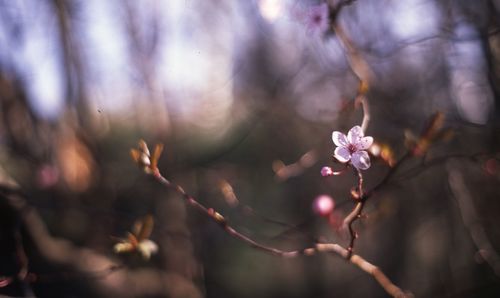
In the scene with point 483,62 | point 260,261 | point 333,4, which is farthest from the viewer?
point 260,261

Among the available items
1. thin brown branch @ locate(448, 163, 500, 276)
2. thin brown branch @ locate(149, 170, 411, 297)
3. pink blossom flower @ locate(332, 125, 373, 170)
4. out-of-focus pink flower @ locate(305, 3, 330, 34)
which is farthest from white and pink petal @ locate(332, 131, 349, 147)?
thin brown branch @ locate(448, 163, 500, 276)

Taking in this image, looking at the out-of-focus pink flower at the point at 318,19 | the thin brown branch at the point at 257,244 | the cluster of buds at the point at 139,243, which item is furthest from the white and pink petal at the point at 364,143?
the cluster of buds at the point at 139,243

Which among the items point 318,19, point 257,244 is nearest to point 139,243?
point 257,244

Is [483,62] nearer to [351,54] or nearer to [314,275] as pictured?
[351,54]

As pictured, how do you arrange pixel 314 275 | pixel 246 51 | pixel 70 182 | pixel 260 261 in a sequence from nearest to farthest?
pixel 70 182, pixel 246 51, pixel 314 275, pixel 260 261

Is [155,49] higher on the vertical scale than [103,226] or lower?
higher

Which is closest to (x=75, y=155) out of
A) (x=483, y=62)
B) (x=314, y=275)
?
(x=483, y=62)
